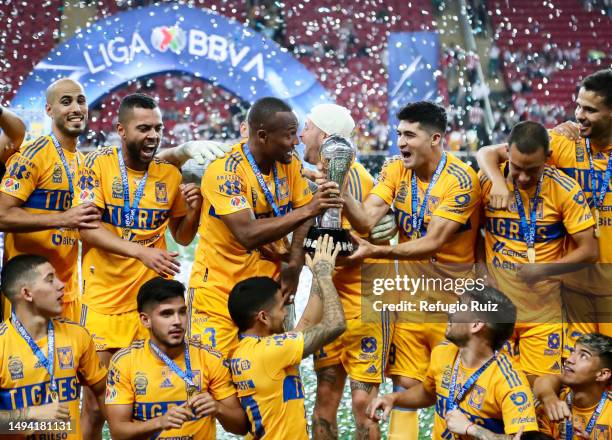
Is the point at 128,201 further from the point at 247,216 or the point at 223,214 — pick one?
A: the point at 247,216

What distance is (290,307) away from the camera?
4.85m

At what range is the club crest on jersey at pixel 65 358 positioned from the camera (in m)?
3.97

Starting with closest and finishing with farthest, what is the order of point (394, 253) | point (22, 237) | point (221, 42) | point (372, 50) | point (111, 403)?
point (111, 403) → point (394, 253) → point (22, 237) → point (221, 42) → point (372, 50)

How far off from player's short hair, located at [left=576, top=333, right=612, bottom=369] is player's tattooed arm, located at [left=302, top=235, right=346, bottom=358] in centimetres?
120

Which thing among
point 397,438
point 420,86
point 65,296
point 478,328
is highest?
point 420,86

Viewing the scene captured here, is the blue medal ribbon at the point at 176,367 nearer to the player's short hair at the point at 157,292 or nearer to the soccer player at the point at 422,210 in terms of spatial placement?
the player's short hair at the point at 157,292

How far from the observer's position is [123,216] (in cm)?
455

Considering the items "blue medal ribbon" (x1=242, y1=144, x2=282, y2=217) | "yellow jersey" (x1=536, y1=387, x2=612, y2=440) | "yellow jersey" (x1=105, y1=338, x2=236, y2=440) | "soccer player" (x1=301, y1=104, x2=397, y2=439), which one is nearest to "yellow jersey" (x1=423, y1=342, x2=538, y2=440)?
"yellow jersey" (x1=536, y1=387, x2=612, y2=440)

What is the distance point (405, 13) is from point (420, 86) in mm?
4407

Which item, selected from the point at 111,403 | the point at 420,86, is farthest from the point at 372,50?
the point at 111,403

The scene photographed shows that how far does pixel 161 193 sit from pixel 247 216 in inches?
25.1

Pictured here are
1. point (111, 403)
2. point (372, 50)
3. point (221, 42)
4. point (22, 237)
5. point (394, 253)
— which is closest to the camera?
point (111, 403)

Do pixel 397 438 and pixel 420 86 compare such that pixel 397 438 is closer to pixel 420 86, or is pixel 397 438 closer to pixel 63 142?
pixel 63 142

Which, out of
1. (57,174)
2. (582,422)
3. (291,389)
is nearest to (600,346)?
(582,422)
